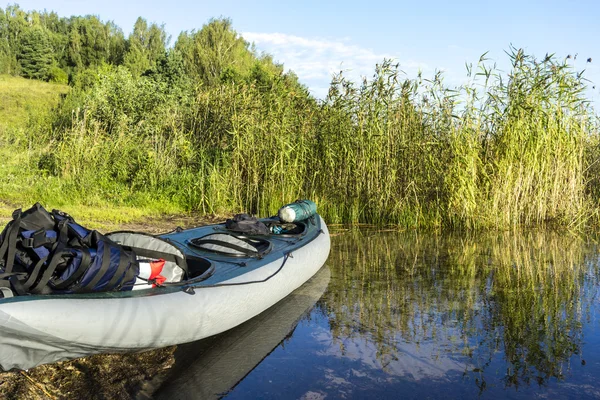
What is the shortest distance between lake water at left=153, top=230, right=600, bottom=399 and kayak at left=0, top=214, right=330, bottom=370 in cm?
24

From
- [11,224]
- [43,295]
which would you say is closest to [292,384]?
[43,295]

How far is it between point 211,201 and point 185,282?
5.38 meters

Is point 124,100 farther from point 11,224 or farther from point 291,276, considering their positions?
point 11,224

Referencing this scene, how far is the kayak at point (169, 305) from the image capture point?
2461 mm

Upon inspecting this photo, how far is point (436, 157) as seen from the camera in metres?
8.17

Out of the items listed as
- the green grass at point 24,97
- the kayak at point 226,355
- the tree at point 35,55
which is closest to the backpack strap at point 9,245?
the kayak at point 226,355

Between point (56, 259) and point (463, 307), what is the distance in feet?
10.3

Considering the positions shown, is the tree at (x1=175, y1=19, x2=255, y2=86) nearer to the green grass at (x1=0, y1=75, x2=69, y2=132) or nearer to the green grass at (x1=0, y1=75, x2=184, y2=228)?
the green grass at (x1=0, y1=75, x2=69, y2=132)

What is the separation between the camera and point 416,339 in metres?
3.72

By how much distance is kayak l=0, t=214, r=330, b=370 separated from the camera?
8.07ft

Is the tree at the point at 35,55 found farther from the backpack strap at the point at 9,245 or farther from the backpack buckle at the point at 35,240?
the backpack buckle at the point at 35,240

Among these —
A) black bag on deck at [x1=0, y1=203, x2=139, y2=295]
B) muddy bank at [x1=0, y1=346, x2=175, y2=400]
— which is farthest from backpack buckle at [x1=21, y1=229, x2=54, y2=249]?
muddy bank at [x1=0, y1=346, x2=175, y2=400]

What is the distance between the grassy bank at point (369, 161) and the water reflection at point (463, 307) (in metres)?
0.97

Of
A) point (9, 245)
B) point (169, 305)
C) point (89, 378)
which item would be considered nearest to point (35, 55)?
point (9, 245)
